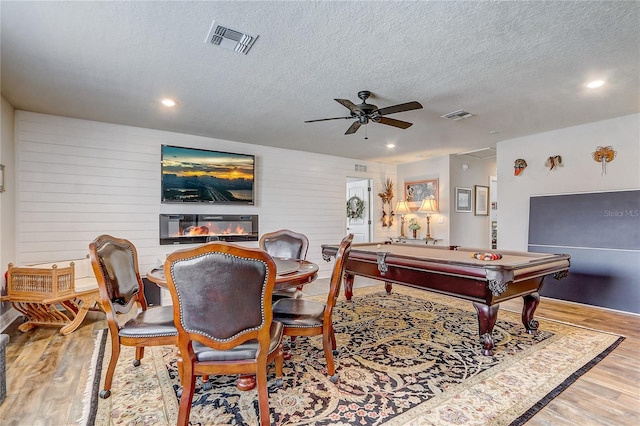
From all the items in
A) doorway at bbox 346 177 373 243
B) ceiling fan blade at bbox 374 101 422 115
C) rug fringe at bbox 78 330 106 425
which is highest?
ceiling fan blade at bbox 374 101 422 115

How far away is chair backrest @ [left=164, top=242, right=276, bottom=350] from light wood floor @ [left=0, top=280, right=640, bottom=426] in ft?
3.46

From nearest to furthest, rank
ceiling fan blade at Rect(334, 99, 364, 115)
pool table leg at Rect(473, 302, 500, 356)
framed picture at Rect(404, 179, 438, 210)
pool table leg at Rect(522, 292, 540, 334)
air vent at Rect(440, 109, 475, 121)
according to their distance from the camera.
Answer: pool table leg at Rect(473, 302, 500, 356) < ceiling fan blade at Rect(334, 99, 364, 115) < pool table leg at Rect(522, 292, 540, 334) < air vent at Rect(440, 109, 475, 121) < framed picture at Rect(404, 179, 438, 210)

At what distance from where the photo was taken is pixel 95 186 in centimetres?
438

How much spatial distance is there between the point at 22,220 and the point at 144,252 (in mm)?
1405

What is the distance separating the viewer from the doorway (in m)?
7.35

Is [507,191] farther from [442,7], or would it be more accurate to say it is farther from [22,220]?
[22,220]

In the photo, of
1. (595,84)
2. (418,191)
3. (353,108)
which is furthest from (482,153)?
(353,108)

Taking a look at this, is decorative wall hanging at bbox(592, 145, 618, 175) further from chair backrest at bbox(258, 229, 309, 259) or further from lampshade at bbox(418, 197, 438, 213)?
chair backrest at bbox(258, 229, 309, 259)

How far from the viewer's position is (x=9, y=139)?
3684 mm

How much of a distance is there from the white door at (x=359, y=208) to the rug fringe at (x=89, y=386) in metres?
5.32

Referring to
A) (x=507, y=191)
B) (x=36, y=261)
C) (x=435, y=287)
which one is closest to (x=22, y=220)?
(x=36, y=261)

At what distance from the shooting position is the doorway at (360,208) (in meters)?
7.35

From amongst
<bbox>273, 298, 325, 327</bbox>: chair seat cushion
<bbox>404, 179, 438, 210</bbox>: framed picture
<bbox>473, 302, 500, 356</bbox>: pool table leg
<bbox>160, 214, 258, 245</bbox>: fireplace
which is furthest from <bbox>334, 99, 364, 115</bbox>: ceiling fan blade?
<bbox>404, 179, 438, 210</bbox>: framed picture

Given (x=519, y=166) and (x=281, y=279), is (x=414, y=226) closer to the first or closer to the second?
(x=519, y=166)
